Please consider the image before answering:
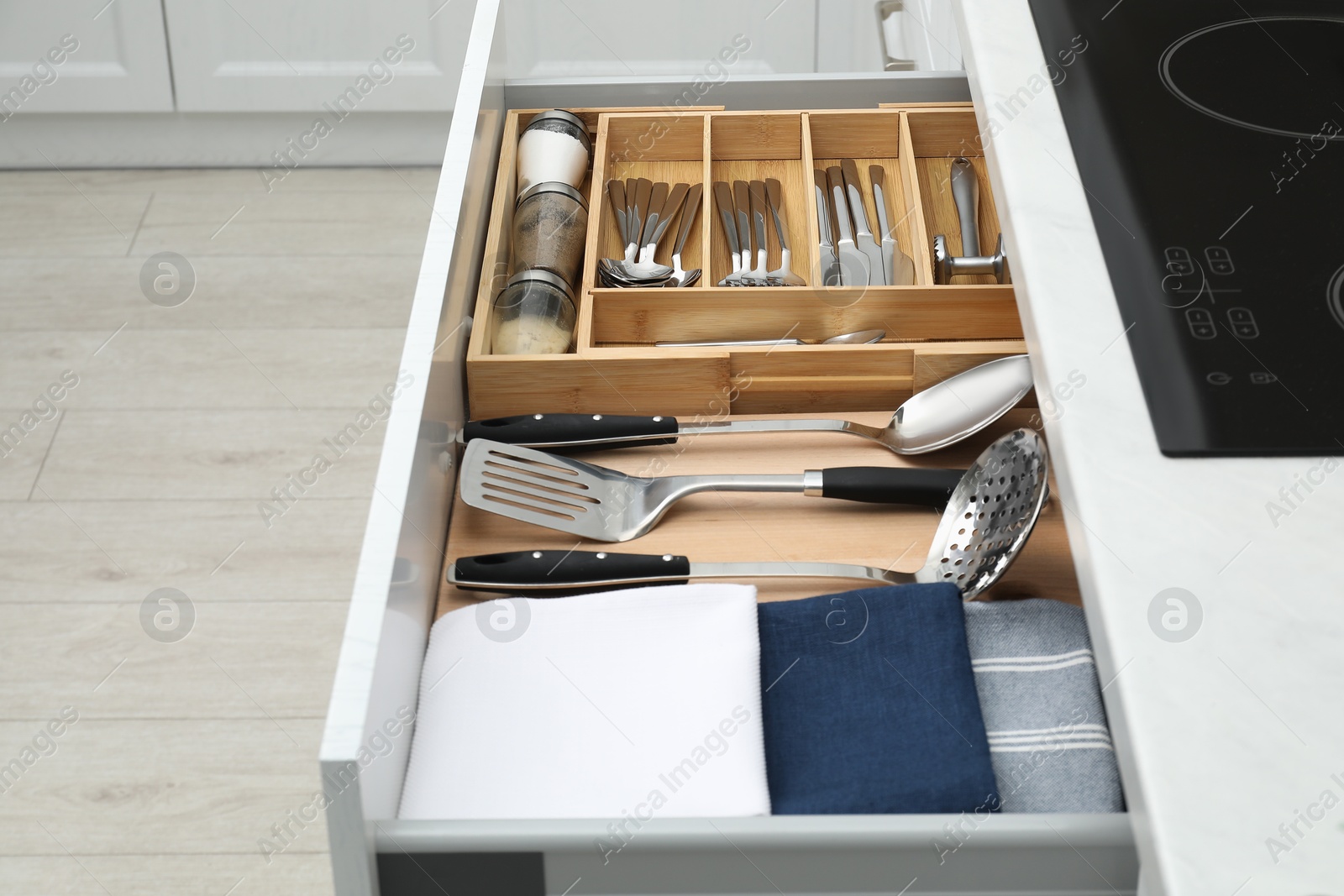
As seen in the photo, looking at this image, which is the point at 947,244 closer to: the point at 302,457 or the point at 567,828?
the point at 567,828

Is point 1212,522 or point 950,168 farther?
point 950,168

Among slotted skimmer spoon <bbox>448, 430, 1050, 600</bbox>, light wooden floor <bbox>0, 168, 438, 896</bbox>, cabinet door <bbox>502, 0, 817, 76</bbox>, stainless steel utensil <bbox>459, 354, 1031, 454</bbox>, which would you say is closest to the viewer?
slotted skimmer spoon <bbox>448, 430, 1050, 600</bbox>

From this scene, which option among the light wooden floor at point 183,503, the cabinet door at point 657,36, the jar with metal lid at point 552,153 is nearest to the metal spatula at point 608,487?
the jar with metal lid at point 552,153

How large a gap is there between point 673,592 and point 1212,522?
33 cm

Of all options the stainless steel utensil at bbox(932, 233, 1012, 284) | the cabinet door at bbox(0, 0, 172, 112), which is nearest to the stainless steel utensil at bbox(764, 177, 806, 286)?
the stainless steel utensil at bbox(932, 233, 1012, 284)

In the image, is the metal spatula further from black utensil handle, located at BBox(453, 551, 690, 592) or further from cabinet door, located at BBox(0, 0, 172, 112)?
cabinet door, located at BBox(0, 0, 172, 112)

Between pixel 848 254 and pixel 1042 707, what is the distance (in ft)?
1.59

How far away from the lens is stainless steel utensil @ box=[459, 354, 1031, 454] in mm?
886

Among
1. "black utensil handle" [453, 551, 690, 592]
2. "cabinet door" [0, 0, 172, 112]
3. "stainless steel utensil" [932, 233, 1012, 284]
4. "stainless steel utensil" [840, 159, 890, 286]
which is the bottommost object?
"black utensil handle" [453, 551, 690, 592]

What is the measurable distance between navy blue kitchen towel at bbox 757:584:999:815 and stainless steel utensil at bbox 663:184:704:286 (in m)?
0.40

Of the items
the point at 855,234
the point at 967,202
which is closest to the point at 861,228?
the point at 855,234

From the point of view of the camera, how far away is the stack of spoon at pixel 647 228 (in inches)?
40.7

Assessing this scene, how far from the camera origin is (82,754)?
1408mm

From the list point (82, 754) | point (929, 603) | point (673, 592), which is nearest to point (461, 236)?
point (673, 592)
